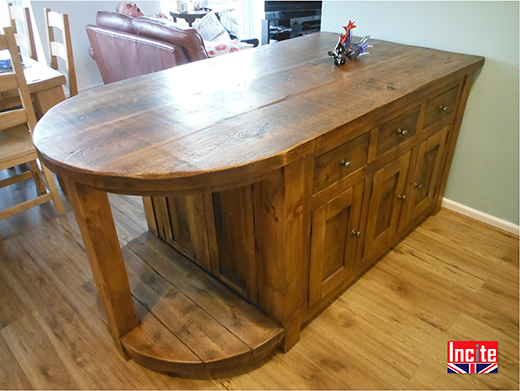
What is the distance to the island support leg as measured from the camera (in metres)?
1.24

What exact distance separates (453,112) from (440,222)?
63 cm

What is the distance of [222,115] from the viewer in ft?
4.47

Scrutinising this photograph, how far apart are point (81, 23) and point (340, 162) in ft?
13.9

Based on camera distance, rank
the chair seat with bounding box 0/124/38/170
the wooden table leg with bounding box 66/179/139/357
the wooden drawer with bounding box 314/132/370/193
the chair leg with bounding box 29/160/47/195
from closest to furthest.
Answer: the wooden table leg with bounding box 66/179/139/357 < the wooden drawer with bounding box 314/132/370/193 < the chair seat with bounding box 0/124/38/170 < the chair leg with bounding box 29/160/47/195

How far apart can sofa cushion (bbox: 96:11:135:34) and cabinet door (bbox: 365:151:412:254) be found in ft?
8.67

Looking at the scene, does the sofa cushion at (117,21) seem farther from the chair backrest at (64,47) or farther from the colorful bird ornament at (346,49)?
the colorful bird ornament at (346,49)

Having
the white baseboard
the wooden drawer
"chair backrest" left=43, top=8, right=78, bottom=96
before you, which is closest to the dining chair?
"chair backrest" left=43, top=8, right=78, bottom=96

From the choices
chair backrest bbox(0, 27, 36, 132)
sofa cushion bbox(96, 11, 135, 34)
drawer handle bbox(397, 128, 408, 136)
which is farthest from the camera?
sofa cushion bbox(96, 11, 135, 34)

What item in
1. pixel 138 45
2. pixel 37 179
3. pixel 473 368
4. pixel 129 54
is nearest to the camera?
pixel 473 368

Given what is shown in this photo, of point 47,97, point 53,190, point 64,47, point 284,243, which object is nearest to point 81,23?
point 64,47

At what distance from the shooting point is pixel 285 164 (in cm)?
115

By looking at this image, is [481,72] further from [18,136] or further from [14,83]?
[18,136]

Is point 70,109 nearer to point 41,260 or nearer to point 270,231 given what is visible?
point 270,231

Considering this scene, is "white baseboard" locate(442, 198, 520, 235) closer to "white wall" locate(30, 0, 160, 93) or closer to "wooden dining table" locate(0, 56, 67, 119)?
"wooden dining table" locate(0, 56, 67, 119)
